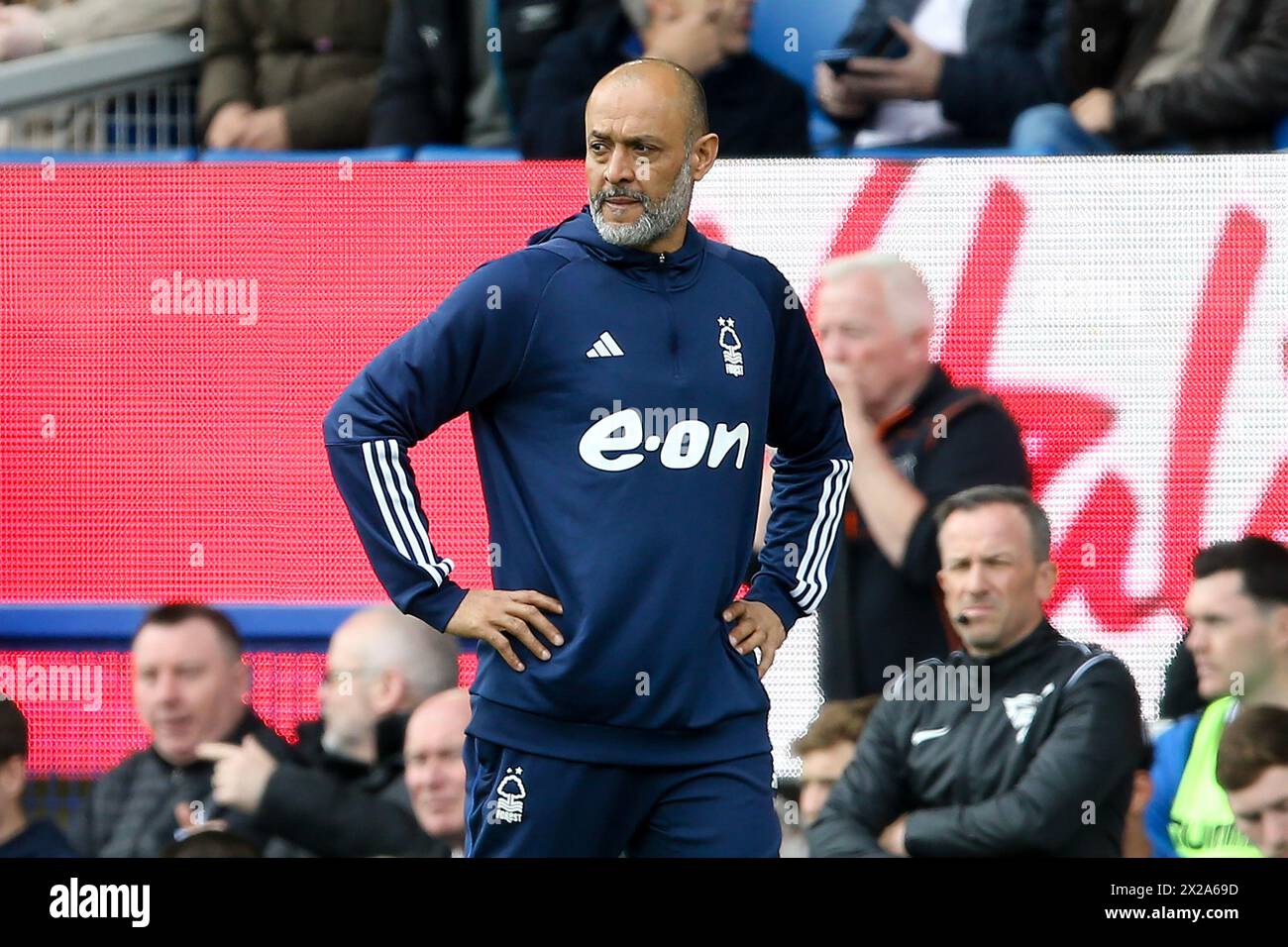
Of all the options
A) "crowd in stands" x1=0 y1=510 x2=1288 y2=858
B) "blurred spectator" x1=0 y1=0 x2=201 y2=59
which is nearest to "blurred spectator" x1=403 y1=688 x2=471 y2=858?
"crowd in stands" x1=0 y1=510 x2=1288 y2=858

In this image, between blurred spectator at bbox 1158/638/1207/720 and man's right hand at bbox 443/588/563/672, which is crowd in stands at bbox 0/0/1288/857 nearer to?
blurred spectator at bbox 1158/638/1207/720

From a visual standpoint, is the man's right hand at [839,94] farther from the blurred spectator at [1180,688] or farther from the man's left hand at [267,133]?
the blurred spectator at [1180,688]

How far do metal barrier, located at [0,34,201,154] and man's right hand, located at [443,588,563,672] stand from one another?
2.65 m

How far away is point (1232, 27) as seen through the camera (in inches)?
190

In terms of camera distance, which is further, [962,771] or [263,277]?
[263,277]

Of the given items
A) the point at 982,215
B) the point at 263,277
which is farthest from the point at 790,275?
the point at 263,277

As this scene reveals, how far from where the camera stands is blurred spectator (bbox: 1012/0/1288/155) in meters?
4.75

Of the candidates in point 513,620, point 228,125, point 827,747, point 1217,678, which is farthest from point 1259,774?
point 228,125
